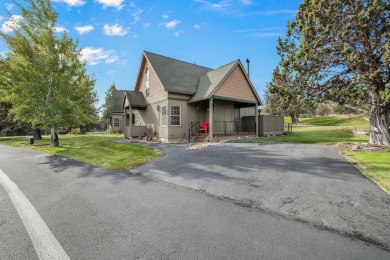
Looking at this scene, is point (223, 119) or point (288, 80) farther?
point (223, 119)

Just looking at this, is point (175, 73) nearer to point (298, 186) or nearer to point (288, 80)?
point (288, 80)

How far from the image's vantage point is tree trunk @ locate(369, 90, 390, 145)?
10562 mm

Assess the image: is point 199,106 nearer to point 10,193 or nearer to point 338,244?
point 10,193

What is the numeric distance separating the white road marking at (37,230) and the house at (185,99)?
11.1 m

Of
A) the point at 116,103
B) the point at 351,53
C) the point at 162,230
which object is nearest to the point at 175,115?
the point at 351,53

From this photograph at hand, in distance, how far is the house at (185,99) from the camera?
618 inches

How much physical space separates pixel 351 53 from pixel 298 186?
890 centimetres

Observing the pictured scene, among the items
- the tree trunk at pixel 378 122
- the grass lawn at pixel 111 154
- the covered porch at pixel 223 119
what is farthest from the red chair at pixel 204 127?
the tree trunk at pixel 378 122

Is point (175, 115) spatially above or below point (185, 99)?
below

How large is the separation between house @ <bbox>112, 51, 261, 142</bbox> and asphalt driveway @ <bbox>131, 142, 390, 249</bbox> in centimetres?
756

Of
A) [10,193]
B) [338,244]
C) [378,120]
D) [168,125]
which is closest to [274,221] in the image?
[338,244]

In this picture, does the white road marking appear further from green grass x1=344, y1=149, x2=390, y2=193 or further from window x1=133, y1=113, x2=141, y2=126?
window x1=133, y1=113, x2=141, y2=126

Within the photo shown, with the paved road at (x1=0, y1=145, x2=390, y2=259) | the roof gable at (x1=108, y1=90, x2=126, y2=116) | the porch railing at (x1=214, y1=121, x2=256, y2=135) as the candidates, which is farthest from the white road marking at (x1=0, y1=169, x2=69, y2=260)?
the roof gable at (x1=108, y1=90, x2=126, y2=116)

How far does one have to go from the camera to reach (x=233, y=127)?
18781 mm
